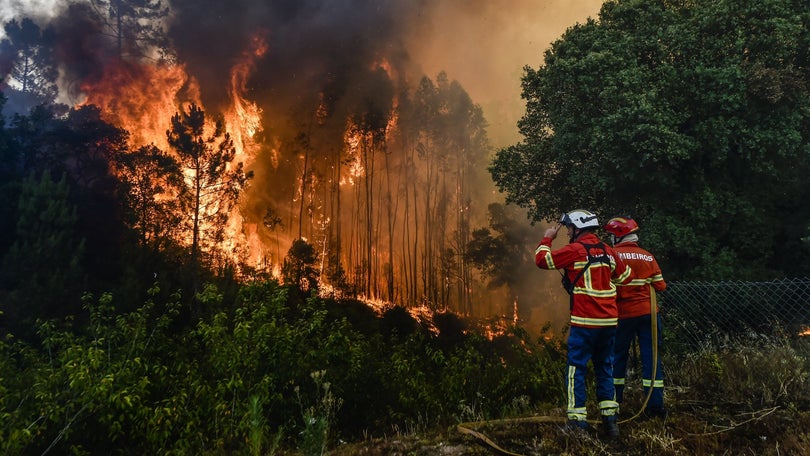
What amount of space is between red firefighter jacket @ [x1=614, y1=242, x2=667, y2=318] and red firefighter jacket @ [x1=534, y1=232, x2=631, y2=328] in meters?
0.90

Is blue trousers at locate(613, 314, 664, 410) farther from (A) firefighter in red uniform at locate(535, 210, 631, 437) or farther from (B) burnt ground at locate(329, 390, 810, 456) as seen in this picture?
(A) firefighter in red uniform at locate(535, 210, 631, 437)

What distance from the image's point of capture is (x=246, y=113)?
5662cm

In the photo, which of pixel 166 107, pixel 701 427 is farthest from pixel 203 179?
pixel 701 427

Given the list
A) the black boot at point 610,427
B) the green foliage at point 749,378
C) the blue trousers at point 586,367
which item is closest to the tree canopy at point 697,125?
the green foliage at point 749,378

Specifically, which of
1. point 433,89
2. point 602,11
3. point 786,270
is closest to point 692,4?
point 602,11

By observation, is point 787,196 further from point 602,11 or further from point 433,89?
point 433,89

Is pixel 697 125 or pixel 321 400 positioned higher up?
pixel 697 125

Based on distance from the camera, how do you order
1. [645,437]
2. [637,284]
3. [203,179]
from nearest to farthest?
1. [645,437]
2. [637,284]
3. [203,179]

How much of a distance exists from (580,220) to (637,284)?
1.27 m

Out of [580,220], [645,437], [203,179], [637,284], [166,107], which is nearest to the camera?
[645,437]

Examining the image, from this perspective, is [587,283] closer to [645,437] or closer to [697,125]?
[645,437]

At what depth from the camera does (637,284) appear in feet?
16.4

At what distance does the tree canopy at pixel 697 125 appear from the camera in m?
11.8

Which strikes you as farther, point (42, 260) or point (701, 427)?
point (42, 260)
